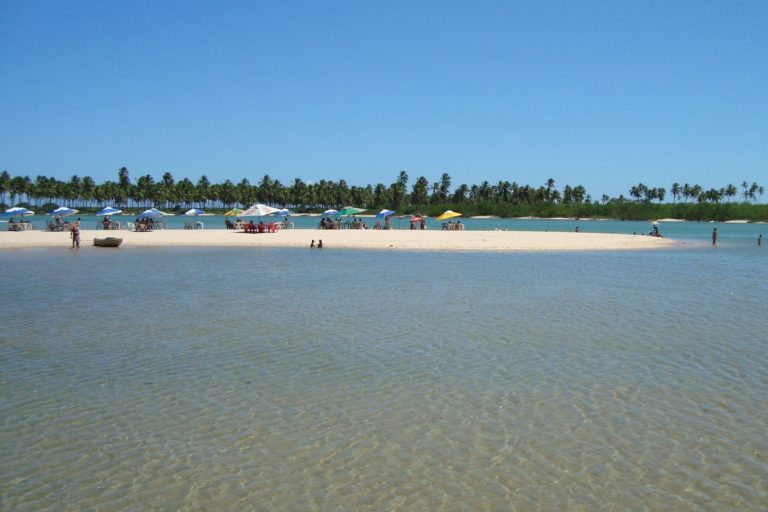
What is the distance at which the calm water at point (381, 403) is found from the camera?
667cm

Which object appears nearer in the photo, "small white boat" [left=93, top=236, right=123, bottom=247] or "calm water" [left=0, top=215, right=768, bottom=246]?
"small white boat" [left=93, top=236, right=123, bottom=247]

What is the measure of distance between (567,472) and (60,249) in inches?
1560

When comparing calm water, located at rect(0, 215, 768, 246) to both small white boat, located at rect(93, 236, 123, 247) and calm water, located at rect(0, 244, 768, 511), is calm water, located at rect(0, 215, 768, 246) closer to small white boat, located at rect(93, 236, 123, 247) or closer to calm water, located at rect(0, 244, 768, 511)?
small white boat, located at rect(93, 236, 123, 247)

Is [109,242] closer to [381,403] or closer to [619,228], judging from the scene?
[381,403]

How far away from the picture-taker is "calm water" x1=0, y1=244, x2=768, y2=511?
667 cm

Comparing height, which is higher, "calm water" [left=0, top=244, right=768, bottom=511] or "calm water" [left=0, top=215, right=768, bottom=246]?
"calm water" [left=0, top=244, right=768, bottom=511]

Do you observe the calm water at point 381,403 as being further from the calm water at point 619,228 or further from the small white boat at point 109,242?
the calm water at point 619,228

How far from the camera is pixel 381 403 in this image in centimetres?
936

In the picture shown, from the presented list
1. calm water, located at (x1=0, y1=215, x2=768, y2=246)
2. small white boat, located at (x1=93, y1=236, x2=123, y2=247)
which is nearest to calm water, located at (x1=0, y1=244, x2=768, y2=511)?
small white boat, located at (x1=93, y1=236, x2=123, y2=247)

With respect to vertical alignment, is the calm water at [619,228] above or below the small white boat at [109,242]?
below

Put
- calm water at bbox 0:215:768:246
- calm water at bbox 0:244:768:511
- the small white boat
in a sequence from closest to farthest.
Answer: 1. calm water at bbox 0:244:768:511
2. the small white boat
3. calm water at bbox 0:215:768:246

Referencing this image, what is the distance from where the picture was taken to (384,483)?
6793mm

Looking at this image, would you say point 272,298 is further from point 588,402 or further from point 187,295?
point 588,402

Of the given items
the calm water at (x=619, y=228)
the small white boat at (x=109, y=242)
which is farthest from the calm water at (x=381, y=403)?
the calm water at (x=619, y=228)
